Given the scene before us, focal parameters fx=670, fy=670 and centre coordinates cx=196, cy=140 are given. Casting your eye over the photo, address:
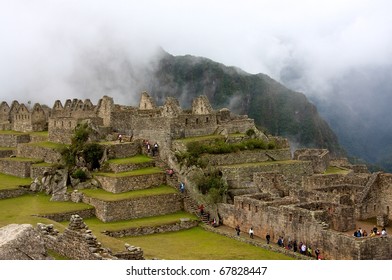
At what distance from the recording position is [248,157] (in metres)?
35.3

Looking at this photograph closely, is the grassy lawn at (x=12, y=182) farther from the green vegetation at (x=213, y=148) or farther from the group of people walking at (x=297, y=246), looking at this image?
the group of people walking at (x=297, y=246)

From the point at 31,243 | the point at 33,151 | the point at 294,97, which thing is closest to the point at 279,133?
the point at 294,97

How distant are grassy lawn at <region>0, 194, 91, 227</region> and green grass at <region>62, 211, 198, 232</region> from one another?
1.36m

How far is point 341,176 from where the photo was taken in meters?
34.7

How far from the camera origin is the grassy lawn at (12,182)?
3481cm

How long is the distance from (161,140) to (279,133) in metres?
36.7

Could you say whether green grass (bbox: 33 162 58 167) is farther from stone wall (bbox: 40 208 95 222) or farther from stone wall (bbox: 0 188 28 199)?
stone wall (bbox: 40 208 95 222)

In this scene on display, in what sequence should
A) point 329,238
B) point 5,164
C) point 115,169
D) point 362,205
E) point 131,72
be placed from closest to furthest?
point 329,238
point 362,205
point 115,169
point 5,164
point 131,72

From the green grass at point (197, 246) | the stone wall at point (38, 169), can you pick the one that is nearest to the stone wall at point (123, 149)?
the stone wall at point (38, 169)

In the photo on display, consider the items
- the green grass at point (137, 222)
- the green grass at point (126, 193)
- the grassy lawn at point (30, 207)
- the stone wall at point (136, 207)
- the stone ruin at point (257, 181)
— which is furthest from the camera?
the green grass at point (126, 193)

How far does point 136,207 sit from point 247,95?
2005 inches

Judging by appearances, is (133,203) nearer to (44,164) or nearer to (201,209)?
(201,209)

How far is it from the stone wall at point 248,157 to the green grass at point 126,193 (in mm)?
2661

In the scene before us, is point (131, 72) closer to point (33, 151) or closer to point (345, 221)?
→ point (33, 151)
